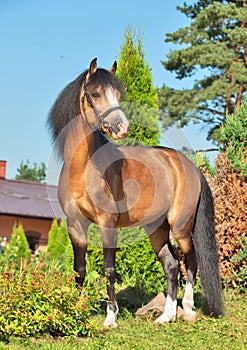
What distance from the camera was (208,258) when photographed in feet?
21.5

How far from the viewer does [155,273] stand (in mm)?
8727

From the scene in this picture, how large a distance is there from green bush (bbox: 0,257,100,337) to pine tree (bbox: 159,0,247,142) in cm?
1759

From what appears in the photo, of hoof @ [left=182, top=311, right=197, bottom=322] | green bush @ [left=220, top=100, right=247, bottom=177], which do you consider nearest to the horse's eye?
hoof @ [left=182, top=311, right=197, bottom=322]

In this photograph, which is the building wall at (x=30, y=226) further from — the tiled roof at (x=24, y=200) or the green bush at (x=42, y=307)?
the green bush at (x=42, y=307)

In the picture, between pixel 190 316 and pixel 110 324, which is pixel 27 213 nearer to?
pixel 190 316

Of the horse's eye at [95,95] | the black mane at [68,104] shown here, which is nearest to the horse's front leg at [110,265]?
the black mane at [68,104]

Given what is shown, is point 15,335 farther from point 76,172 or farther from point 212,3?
point 212,3

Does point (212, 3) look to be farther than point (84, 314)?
Yes

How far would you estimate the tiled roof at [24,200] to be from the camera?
27.2 meters

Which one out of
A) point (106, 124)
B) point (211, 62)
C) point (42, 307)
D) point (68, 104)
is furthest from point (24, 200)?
point (42, 307)

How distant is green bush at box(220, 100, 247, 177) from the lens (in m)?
8.73

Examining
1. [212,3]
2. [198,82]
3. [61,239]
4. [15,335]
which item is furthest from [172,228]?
[212,3]

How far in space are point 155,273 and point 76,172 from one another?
370 centimetres

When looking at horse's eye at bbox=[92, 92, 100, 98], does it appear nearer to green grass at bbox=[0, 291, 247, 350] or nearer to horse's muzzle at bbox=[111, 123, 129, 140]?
horse's muzzle at bbox=[111, 123, 129, 140]
